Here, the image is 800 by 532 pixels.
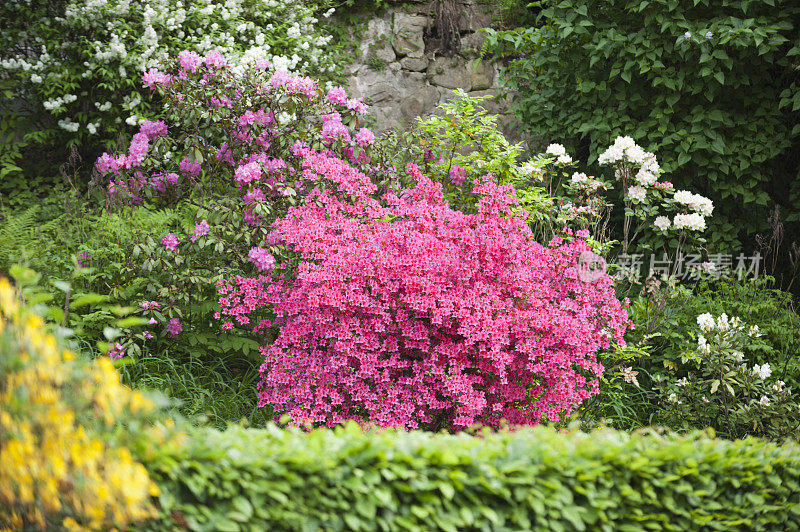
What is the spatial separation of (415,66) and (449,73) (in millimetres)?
477

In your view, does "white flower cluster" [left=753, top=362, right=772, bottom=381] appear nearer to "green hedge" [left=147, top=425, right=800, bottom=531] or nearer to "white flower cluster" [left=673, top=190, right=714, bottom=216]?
"white flower cluster" [left=673, top=190, right=714, bottom=216]

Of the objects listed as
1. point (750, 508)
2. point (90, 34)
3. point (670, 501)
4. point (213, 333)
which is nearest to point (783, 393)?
point (750, 508)

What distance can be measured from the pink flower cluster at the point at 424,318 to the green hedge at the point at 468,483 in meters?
0.84

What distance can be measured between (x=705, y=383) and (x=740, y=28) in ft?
9.81

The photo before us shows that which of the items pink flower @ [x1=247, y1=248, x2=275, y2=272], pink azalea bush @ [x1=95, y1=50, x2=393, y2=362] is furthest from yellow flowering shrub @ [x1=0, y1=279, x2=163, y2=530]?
pink azalea bush @ [x1=95, y1=50, x2=393, y2=362]

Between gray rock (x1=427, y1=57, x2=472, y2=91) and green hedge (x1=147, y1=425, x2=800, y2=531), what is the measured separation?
6735 mm

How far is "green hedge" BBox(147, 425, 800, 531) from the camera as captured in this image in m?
1.94

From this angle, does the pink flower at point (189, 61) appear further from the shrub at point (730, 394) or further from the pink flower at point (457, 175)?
the shrub at point (730, 394)

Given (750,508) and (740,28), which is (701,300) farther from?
(750,508)

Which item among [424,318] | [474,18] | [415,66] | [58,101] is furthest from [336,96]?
[474,18]

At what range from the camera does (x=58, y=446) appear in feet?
5.85

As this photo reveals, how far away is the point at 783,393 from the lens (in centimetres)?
385

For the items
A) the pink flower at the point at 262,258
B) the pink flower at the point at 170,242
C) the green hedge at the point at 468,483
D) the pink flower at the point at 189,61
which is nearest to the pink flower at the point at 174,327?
the pink flower at the point at 170,242

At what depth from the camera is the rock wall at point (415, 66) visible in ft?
27.3
